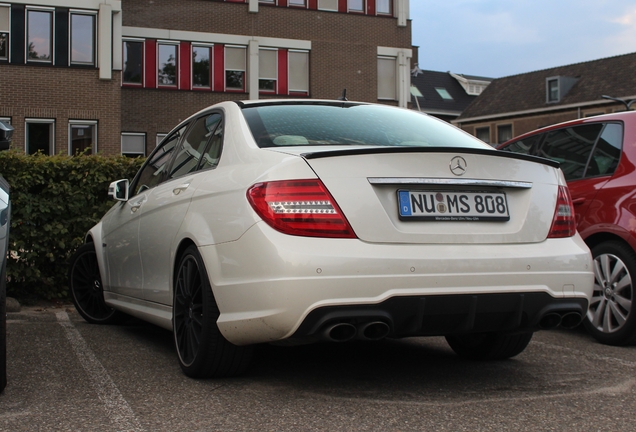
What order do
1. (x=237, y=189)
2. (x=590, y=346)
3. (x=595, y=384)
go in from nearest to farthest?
(x=237, y=189), (x=595, y=384), (x=590, y=346)

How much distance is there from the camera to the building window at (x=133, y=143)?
28766mm

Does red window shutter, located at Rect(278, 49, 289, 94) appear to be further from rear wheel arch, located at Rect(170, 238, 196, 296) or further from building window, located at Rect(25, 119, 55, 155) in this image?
rear wheel arch, located at Rect(170, 238, 196, 296)

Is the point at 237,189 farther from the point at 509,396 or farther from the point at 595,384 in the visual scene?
the point at 595,384

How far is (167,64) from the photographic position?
29.5 meters

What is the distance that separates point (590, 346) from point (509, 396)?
1.84 meters

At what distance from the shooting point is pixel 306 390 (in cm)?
400

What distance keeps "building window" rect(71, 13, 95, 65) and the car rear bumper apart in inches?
911

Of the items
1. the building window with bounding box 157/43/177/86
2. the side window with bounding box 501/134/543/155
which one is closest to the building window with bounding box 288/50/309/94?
the building window with bounding box 157/43/177/86

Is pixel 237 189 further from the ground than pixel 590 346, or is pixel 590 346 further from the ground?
pixel 237 189

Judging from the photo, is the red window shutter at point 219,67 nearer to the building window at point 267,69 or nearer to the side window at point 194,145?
the building window at point 267,69

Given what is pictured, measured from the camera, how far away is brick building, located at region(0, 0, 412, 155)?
25.2 m

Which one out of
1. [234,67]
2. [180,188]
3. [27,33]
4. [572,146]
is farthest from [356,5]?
[180,188]

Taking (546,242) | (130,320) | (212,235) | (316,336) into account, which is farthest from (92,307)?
(546,242)


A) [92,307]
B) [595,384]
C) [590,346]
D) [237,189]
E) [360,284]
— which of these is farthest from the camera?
[92,307]
